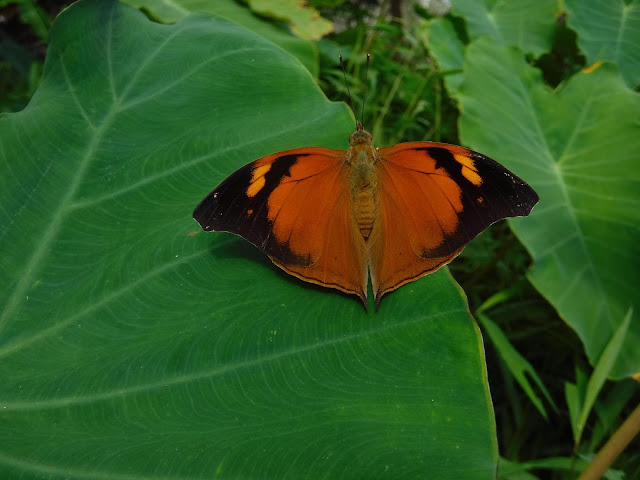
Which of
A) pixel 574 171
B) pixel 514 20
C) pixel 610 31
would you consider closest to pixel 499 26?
pixel 514 20

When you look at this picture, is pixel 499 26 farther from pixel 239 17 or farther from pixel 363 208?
pixel 363 208

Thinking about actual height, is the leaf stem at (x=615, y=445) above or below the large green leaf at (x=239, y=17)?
below

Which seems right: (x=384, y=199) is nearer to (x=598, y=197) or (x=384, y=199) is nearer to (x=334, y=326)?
(x=334, y=326)

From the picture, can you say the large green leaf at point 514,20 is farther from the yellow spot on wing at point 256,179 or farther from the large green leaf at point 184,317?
the yellow spot on wing at point 256,179

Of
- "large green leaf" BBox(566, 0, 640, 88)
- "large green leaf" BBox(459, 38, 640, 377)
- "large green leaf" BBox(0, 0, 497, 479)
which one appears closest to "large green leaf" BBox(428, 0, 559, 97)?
"large green leaf" BBox(566, 0, 640, 88)

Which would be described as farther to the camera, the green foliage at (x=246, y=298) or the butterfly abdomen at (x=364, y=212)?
the butterfly abdomen at (x=364, y=212)

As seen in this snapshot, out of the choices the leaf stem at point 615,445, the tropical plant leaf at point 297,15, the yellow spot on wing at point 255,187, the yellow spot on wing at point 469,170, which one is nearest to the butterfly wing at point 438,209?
the yellow spot on wing at point 469,170

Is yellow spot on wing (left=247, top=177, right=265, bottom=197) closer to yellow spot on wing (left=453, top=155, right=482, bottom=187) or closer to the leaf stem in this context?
yellow spot on wing (left=453, top=155, right=482, bottom=187)

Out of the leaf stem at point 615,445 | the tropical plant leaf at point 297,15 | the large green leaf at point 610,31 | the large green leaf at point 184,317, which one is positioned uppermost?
the large green leaf at point 610,31
